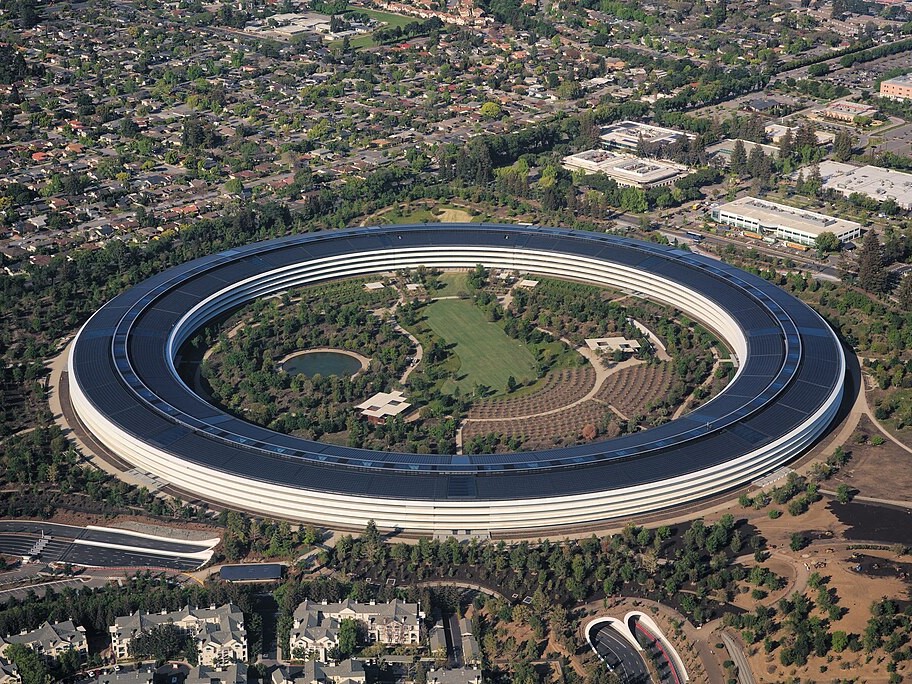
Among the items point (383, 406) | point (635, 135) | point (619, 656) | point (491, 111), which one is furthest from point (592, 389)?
point (491, 111)

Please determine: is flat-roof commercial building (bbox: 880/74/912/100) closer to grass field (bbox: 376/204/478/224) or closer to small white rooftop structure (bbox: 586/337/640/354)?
grass field (bbox: 376/204/478/224)

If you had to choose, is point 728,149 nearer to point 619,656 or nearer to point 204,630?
point 619,656

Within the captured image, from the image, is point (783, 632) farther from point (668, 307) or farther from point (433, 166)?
point (433, 166)

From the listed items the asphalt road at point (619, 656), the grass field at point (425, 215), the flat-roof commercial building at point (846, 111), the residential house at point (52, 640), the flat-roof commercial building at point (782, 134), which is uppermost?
the flat-roof commercial building at point (846, 111)

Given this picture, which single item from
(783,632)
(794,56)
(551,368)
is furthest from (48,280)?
(794,56)

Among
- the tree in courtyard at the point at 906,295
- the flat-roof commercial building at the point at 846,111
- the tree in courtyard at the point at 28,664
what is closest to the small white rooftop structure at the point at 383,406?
the tree in courtyard at the point at 28,664

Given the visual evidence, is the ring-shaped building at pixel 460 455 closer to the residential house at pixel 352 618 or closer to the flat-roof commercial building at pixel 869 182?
the residential house at pixel 352 618
